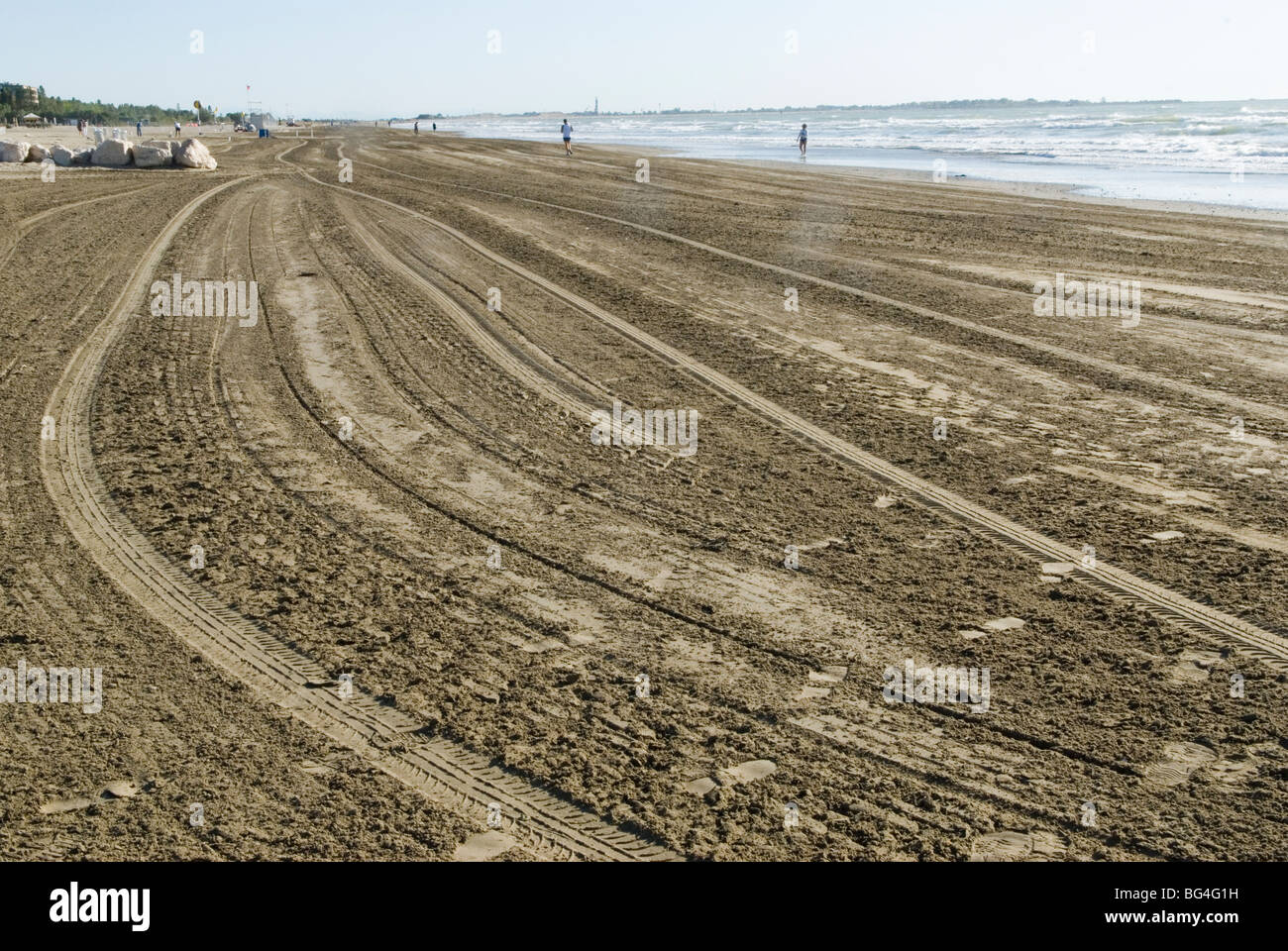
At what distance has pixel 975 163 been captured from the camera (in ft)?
153

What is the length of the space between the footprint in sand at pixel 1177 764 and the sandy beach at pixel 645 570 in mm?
21

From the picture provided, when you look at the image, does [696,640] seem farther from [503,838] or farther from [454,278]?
[454,278]

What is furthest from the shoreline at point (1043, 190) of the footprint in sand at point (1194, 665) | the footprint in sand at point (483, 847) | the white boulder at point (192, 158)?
the footprint in sand at point (483, 847)

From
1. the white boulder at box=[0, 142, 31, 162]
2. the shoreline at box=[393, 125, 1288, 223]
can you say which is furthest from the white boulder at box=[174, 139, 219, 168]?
the shoreline at box=[393, 125, 1288, 223]

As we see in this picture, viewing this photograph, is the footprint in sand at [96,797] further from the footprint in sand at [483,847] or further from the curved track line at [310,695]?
the footprint in sand at [483,847]

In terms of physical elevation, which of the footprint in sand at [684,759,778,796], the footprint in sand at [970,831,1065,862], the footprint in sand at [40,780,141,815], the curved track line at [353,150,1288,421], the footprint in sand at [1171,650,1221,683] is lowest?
the footprint in sand at [970,831,1065,862]

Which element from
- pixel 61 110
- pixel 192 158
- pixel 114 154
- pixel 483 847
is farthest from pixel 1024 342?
pixel 61 110

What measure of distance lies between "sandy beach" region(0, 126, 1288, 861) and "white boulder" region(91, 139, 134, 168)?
2579 centimetres

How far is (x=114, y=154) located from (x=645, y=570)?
3799 centimetres

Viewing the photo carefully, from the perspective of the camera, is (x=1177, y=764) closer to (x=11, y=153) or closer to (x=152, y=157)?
(x=152, y=157)

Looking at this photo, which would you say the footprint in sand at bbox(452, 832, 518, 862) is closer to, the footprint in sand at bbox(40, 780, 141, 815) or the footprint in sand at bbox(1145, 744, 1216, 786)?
the footprint in sand at bbox(40, 780, 141, 815)

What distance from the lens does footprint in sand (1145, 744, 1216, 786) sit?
4.73m

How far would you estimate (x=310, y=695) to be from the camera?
5379mm
